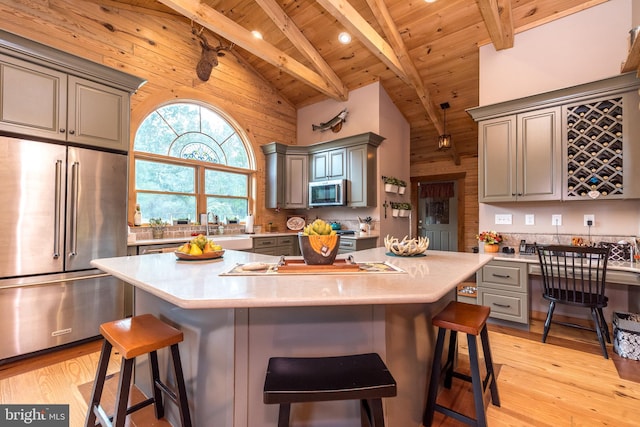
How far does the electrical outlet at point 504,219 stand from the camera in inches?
139

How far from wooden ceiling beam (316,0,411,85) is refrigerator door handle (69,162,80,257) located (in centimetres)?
278

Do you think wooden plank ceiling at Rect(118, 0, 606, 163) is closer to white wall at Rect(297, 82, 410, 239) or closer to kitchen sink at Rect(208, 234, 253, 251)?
white wall at Rect(297, 82, 410, 239)

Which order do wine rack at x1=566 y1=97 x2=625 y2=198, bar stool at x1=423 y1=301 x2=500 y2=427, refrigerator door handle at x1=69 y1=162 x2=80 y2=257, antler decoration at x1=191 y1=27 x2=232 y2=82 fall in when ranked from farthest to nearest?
antler decoration at x1=191 y1=27 x2=232 y2=82 < wine rack at x1=566 y1=97 x2=625 y2=198 < refrigerator door handle at x1=69 y1=162 x2=80 y2=257 < bar stool at x1=423 y1=301 x2=500 y2=427

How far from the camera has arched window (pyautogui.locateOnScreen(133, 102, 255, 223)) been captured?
12.7ft

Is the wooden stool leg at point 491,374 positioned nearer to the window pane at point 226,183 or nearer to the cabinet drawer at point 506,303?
the cabinet drawer at point 506,303

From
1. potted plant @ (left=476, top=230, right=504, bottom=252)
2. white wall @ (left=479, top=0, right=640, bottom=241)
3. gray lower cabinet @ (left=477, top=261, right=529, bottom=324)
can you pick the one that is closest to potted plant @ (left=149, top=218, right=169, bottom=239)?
gray lower cabinet @ (left=477, top=261, right=529, bottom=324)

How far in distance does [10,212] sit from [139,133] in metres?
1.79

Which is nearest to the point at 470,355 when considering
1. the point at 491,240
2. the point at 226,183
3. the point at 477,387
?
the point at 477,387

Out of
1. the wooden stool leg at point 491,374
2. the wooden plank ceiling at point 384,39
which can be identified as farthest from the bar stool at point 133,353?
the wooden plank ceiling at point 384,39

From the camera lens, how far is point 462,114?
16.6 feet

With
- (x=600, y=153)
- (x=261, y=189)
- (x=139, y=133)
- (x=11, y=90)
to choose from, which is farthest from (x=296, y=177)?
(x=600, y=153)

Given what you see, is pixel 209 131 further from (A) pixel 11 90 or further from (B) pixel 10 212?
(B) pixel 10 212

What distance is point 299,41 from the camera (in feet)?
13.7

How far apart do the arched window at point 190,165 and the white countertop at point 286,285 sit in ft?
8.28
